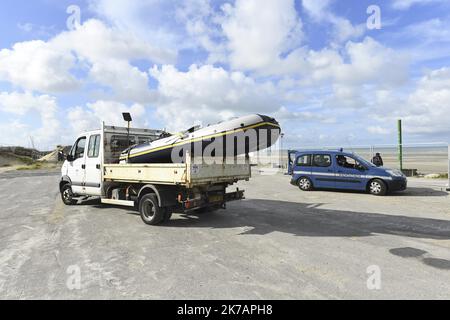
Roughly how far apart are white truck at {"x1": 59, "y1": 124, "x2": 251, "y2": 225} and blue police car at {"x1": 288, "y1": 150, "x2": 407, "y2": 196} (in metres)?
→ 5.84

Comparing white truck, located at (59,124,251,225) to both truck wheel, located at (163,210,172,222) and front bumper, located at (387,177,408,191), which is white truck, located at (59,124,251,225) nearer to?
truck wheel, located at (163,210,172,222)

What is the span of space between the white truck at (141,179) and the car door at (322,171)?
5818 mm

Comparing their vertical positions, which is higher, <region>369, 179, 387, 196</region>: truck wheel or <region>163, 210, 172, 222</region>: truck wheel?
<region>369, 179, 387, 196</region>: truck wheel

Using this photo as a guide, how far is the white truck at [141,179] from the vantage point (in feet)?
24.0

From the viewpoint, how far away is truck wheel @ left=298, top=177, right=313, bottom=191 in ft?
46.1

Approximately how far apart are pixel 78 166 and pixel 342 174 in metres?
9.74

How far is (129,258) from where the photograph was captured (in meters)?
5.38

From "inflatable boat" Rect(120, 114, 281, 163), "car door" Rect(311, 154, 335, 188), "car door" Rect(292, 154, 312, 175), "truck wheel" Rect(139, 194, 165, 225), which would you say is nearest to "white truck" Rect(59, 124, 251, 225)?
"truck wheel" Rect(139, 194, 165, 225)

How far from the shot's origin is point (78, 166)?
10195 millimetres

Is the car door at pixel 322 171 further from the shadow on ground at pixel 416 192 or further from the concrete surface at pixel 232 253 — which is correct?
the concrete surface at pixel 232 253

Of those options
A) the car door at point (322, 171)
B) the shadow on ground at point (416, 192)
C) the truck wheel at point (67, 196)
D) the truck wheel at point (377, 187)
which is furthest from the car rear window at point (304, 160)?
the truck wheel at point (67, 196)

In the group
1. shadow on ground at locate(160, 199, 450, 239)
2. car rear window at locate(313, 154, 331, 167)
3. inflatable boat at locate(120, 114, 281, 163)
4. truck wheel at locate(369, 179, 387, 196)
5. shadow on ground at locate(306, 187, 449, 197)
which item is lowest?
Result: shadow on ground at locate(160, 199, 450, 239)

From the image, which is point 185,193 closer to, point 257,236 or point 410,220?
point 257,236

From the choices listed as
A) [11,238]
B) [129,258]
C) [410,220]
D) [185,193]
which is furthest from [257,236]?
[11,238]
